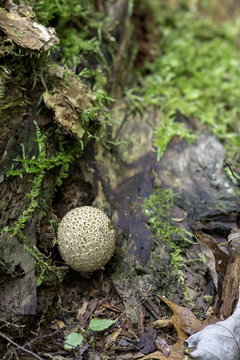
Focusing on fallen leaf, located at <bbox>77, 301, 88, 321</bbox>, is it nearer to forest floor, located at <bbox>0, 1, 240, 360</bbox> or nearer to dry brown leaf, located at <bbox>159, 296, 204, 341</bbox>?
forest floor, located at <bbox>0, 1, 240, 360</bbox>

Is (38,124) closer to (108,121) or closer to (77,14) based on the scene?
(108,121)

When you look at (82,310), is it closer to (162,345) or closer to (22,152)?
(162,345)

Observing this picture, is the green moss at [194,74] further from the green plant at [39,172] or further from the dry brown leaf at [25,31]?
the dry brown leaf at [25,31]

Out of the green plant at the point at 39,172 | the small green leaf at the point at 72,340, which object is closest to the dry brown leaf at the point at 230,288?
the small green leaf at the point at 72,340

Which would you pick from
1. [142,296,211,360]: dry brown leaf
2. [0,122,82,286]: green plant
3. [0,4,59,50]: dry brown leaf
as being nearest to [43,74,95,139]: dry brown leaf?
[0,122,82,286]: green plant

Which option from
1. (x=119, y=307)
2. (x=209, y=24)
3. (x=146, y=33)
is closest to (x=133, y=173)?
(x=119, y=307)

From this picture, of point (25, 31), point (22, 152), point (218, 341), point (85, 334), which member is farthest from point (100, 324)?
point (25, 31)
